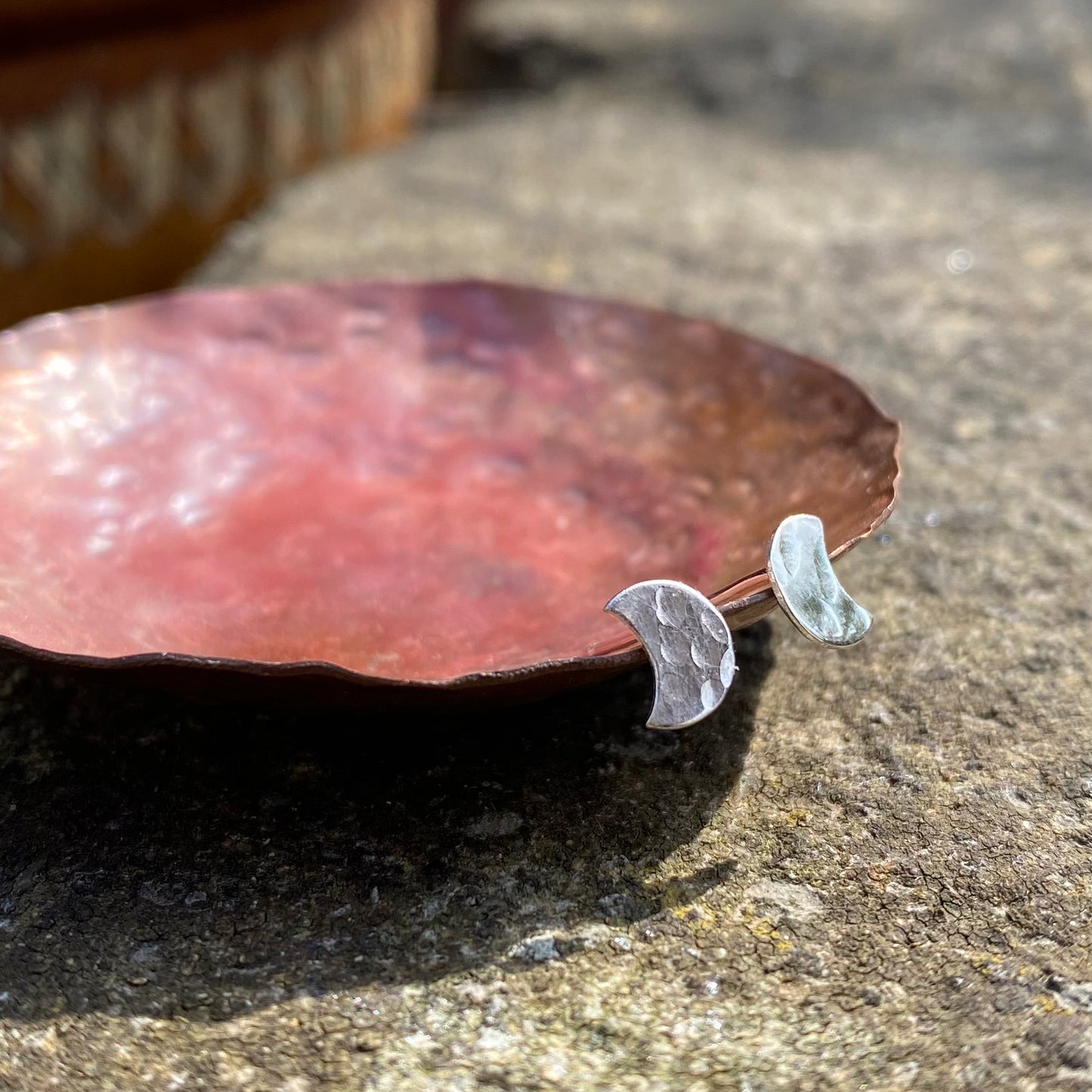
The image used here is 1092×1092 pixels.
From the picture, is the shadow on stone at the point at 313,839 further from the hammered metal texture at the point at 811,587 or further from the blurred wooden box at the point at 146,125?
the blurred wooden box at the point at 146,125

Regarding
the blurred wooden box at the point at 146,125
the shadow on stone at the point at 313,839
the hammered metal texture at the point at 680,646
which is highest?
the hammered metal texture at the point at 680,646

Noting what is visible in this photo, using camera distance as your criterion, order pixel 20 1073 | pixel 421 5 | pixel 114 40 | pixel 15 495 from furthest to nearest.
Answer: pixel 421 5 → pixel 114 40 → pixel 15 495 → pixel 20 1073

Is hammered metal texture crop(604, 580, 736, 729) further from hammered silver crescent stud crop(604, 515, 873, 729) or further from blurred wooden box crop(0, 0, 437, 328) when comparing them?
blurred wooden box crop(0, 0, 437, 328)

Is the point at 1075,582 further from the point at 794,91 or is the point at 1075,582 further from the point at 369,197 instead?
the point at 794,91

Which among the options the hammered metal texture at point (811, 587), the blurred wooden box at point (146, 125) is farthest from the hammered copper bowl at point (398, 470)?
the blurred wooden box at point (146, 125)

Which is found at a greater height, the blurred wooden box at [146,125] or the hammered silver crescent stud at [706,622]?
the hammered silver crescent stud at [706,622]

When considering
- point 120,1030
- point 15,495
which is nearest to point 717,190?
point 15,495
